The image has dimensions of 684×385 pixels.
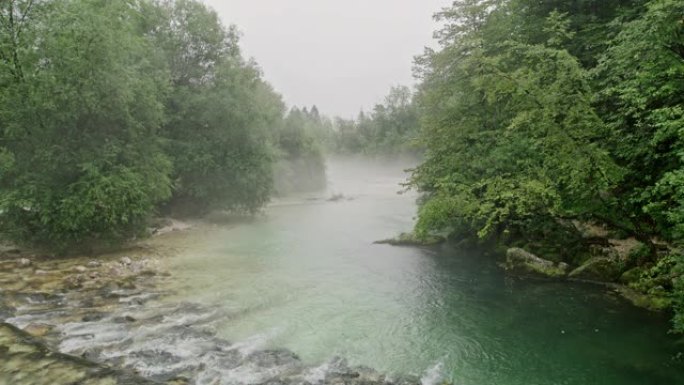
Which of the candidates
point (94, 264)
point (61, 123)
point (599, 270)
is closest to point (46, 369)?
point (94, 264)

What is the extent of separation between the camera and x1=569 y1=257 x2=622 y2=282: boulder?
623 inches

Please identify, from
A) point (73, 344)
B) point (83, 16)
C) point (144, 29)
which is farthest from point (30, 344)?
point (144, 29)

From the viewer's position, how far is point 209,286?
16562 millimetres

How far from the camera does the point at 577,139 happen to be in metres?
13.7

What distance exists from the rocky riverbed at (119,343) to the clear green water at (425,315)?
72 cm

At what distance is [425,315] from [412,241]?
10842 mm

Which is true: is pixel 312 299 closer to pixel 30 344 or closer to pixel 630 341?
pixel 30 344

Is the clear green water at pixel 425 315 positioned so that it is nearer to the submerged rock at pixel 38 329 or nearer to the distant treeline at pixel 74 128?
the submerged rock at pixel 38 329

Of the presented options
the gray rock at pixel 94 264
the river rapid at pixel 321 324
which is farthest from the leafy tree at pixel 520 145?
the gray rock at pixel 94 264

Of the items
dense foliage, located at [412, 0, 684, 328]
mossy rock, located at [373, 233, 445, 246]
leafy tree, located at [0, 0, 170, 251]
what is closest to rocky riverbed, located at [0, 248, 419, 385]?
leafy tree, located at [0, 0, 170, 251]

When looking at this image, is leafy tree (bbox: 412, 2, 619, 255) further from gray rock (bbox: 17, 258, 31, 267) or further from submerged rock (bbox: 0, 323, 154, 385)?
gray rock (bbox: 17, 258, 31, 267)

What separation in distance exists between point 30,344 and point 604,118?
61.0ft

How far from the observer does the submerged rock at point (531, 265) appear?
56.4 feet

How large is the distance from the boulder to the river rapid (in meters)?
0.66
